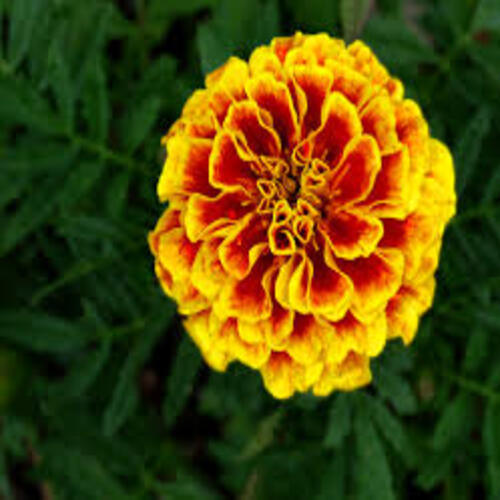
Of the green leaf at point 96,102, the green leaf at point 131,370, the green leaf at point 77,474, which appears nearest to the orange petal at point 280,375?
the green leaf at point 131,370

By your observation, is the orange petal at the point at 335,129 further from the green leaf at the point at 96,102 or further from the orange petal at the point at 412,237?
the green leaf at the point at 96,102

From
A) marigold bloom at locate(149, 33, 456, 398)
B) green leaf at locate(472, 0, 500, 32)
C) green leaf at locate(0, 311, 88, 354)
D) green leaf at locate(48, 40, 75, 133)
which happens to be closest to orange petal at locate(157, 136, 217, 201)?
marigold bloom at locate(149, 33, 456, 398)

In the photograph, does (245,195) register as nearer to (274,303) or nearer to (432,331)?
(274,303)

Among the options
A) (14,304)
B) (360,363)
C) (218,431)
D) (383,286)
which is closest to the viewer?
(383,286)

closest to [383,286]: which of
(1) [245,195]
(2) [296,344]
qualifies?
(2) [296,344]

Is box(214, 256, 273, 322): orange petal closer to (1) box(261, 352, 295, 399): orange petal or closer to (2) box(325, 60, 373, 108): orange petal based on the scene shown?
(1) box(261, 352, 295, 399): orange petal

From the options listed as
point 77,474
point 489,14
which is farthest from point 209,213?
point 77,474
